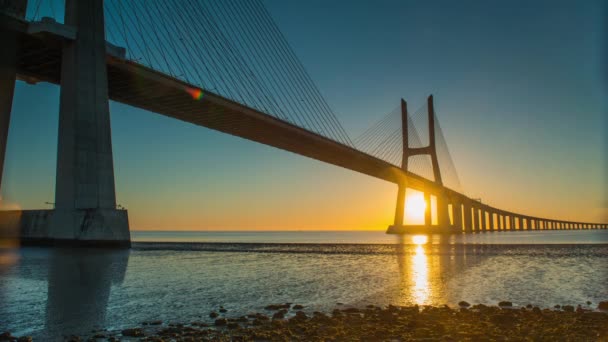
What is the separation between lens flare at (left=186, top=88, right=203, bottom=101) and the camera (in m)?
25.4

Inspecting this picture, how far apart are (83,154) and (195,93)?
6684 millimetres

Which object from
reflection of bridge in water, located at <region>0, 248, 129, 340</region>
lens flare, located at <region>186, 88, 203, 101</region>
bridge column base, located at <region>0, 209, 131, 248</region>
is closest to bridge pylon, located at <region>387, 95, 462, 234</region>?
lens flare, located at <region>186, 88, 203, 101</region>

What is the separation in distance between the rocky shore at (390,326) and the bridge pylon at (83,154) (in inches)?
637

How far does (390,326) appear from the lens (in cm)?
627

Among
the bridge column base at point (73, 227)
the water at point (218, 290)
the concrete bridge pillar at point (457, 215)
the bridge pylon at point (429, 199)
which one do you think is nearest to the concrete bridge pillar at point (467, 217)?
the concrete bridge pillar at point (457, 215)

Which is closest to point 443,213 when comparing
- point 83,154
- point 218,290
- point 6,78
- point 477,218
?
point 477,218

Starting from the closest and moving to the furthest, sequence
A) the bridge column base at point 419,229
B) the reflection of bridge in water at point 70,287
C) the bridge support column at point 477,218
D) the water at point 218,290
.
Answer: the reflection of bridge in water at point 70,287 → the water at point 218,290 → the bridge column base at point 419,229 → the bridge support column at point 477,218

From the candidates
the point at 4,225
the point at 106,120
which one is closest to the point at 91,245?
the point at 106,120

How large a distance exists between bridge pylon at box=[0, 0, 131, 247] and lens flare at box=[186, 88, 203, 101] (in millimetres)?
4209

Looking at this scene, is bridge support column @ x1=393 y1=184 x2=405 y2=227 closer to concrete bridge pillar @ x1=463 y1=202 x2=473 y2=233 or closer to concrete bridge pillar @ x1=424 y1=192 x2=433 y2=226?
concrete bridge pillar @ x1=424 y1=192 x2=433 y2=226

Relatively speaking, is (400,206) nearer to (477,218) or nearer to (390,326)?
(477,218)

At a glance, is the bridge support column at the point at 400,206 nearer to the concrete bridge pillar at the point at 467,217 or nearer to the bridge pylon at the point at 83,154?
the concrete bridge pillar at the point at 467,217

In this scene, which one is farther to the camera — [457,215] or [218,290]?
[457,215]

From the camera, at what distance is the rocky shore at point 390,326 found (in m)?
5.68
